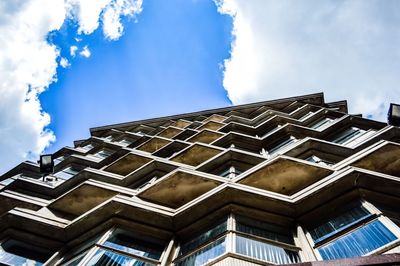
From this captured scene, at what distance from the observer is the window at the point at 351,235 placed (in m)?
5.28

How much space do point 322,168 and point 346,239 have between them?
9.37 feet

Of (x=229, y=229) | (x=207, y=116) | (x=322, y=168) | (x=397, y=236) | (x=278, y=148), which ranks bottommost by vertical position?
(x=397, y=236)

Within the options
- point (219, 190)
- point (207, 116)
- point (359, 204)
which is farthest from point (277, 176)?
point (207, 116)

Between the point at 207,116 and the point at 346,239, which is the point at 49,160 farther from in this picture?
the point at 207,116

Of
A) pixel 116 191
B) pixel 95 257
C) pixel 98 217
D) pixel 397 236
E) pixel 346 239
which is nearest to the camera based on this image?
pixel 397 236

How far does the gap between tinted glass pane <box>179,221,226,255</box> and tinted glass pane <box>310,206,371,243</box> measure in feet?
5.19

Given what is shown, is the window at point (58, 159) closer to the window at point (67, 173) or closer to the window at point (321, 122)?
the window at point (67, 173)

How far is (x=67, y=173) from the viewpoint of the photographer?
55.0 feet

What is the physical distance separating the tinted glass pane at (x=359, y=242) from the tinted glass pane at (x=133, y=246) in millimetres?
2915

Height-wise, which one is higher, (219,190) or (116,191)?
(116,191)

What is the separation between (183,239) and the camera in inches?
287

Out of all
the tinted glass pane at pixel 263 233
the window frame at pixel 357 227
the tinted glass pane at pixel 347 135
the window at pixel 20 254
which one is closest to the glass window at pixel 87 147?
the tinted glass pane at pixel 347 135

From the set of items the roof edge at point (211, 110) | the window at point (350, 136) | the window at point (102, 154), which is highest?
the roof edge at point (211, 110)

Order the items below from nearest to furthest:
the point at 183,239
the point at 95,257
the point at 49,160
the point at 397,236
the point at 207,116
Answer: the point at 397,236 → the point at 95,257 → the point at 183,239 → the point at 49,160 → the point at 207,116
